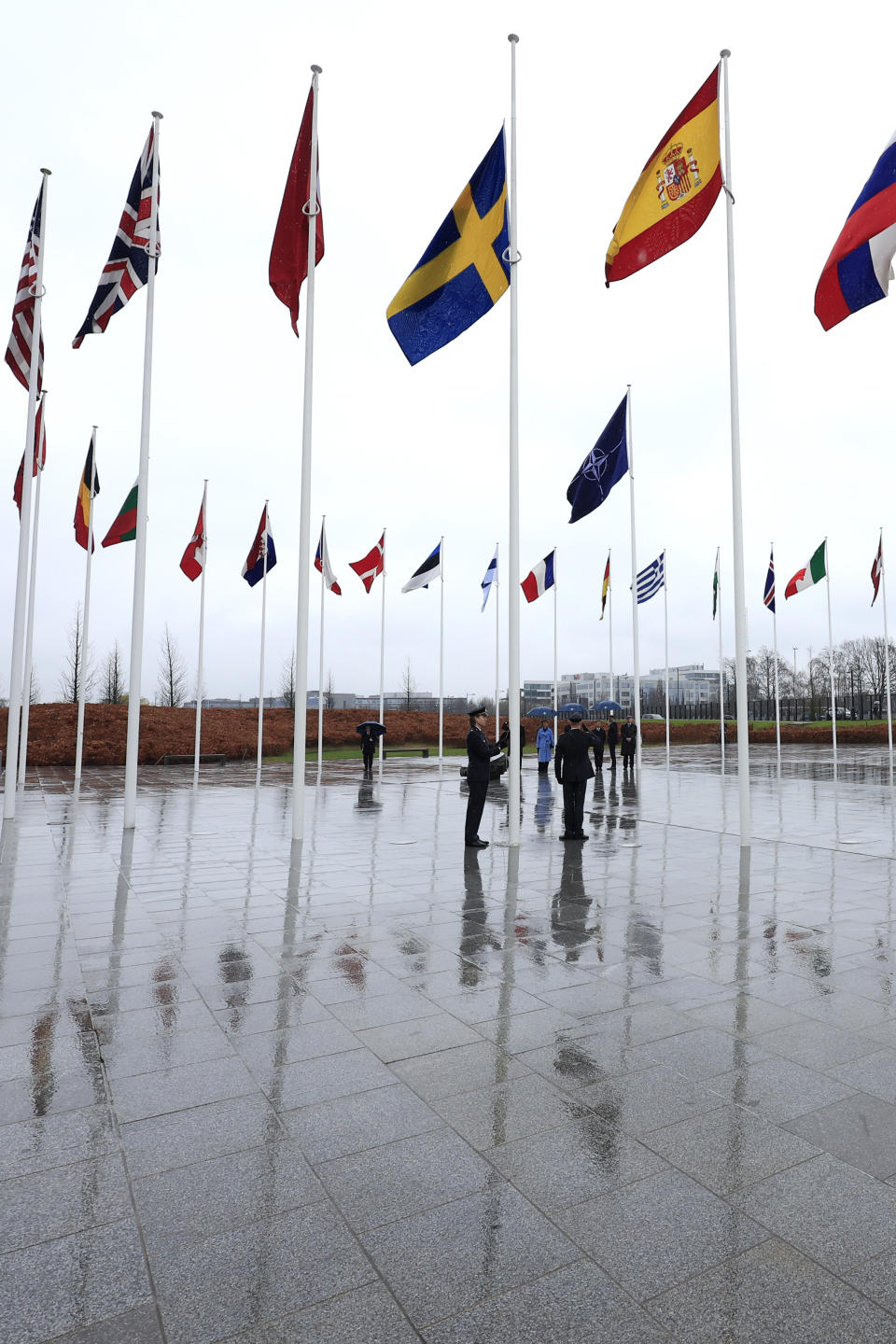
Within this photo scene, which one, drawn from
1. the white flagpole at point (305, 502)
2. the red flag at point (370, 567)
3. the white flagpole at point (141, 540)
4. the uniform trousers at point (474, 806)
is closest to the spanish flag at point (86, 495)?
the white flagpole at point (141, 540)

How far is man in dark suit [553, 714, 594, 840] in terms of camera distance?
11484 millimetres

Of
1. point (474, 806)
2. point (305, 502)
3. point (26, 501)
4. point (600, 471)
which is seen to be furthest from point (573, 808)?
point (26, 501)

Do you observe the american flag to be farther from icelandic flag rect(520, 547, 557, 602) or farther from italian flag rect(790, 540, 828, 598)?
italian flag rect(790, 540, 828, 598)

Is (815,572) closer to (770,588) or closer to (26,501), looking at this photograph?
(770,588)

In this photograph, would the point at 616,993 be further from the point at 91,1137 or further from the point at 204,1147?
the point at 91,1137

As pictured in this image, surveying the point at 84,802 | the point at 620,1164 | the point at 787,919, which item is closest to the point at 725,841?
the point at 787,919

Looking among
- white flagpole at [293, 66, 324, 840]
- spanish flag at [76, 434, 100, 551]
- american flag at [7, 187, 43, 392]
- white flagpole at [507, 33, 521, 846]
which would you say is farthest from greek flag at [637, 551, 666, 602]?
american flag at [7, 187, 43, 392]

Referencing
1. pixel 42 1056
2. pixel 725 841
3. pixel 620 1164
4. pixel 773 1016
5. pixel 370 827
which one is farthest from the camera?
pixel 370 827

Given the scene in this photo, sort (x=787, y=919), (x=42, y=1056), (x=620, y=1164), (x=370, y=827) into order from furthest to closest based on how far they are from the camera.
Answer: (x=370, y=827) → (x=787, y=919) → (x=42, y=1056) → (x=620, y=1164)

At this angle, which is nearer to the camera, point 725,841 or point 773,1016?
point 773,1016

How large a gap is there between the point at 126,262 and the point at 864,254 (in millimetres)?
10584

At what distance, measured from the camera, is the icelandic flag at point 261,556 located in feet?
74.5

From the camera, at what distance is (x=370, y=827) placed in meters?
13.5

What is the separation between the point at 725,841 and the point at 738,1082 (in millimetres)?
8253
